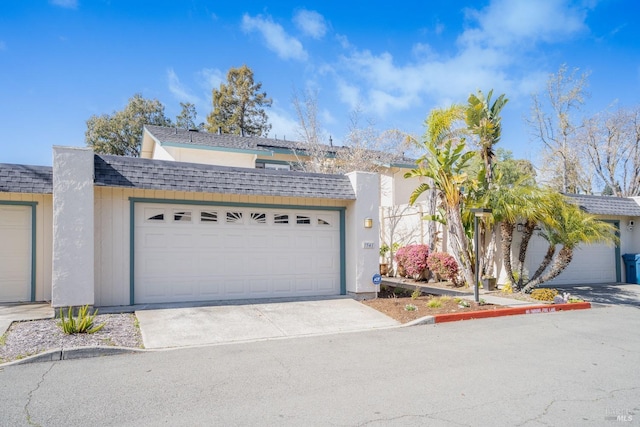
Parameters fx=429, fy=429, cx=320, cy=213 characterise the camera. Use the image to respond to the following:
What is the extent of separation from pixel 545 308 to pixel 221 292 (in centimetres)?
768

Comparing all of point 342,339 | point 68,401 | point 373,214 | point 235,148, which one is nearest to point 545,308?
point 373,214

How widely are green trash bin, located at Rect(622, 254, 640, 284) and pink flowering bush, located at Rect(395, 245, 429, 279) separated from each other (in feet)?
25.6

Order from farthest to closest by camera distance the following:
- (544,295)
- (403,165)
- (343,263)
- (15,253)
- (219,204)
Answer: (403,165) < (343,263) < (544,295) < (219,204) < (15,253)

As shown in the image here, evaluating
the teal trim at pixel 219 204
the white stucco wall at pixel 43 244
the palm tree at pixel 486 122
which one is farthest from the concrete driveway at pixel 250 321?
the palm tree at pixel 486 122

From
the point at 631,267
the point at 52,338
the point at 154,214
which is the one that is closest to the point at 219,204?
the point at 154,214

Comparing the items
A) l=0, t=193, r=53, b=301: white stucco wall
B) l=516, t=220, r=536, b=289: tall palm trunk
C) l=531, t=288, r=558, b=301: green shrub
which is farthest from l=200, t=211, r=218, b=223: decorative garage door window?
l=516, t=220, r=536, b=289: tall palm trunk

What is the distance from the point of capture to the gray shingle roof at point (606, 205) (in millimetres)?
14842

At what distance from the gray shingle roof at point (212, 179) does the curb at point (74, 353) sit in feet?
11.6

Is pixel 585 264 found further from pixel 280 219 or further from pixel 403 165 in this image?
pixel 280 219

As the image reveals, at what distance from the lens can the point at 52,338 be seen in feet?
22.1

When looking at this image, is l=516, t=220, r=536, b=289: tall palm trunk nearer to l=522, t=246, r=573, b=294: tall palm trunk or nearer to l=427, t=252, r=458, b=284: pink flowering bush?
l=522, t=246, r=573, b=294: tall palm trunk

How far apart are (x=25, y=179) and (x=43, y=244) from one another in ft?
5.02

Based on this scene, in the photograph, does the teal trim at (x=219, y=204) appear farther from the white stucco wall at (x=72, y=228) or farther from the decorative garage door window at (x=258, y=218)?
the white stucco wall at (x=72, y=228)

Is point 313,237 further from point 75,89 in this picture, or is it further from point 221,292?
point 75,89
